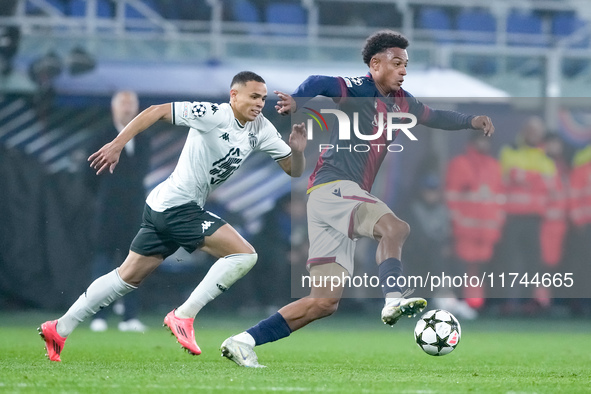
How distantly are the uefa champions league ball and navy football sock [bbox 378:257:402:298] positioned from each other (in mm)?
650

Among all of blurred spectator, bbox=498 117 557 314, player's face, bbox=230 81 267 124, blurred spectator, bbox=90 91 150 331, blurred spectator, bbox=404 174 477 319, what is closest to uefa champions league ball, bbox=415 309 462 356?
player's face, bbox=230 81 267 124

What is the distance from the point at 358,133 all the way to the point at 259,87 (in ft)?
2.40

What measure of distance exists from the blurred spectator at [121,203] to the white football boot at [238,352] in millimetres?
3536

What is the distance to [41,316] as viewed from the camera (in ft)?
34.6

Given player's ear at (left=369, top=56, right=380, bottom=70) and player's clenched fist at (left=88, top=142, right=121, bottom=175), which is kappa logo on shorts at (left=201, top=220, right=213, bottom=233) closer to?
player's clenched fist at (left=88, top=142, right=121, bottom=175)

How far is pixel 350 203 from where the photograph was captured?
598cm

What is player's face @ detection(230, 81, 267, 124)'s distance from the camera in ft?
20.0

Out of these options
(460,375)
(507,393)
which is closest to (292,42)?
(460,375)

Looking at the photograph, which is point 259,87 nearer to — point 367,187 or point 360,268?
point 367,187

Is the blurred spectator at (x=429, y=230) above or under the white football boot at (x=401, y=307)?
under

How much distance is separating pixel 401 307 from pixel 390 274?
0.32m

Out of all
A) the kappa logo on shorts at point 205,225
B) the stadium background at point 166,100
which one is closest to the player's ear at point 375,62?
the kappa logo on shorts at point 205,225

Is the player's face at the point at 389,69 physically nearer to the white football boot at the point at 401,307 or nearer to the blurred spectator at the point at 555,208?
the white football boot at the point at 401,307

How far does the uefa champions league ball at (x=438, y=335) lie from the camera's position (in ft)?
19.7
